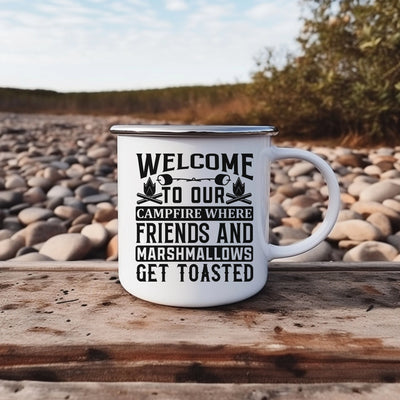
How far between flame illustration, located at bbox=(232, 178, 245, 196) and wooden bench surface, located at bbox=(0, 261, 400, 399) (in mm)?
184

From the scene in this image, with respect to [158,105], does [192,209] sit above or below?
below

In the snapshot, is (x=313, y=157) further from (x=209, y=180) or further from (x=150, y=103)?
(x=150, y=103)

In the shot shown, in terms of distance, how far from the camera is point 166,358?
0.69 meters

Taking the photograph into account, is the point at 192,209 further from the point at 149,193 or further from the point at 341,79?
the point at 341,79

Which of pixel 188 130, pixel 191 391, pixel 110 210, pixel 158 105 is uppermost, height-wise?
pixel 158 105

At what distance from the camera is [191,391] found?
0.65 meters

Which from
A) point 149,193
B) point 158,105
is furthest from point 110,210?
point 158,105

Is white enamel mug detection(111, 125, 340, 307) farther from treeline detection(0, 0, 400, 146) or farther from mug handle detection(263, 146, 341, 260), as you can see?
treeline detection(0, 0, 400, 146)

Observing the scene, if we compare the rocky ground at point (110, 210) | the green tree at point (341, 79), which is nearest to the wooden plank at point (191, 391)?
the rocky ground at point (110, 210)

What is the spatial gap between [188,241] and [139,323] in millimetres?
140

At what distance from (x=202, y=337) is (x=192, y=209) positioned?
187mm

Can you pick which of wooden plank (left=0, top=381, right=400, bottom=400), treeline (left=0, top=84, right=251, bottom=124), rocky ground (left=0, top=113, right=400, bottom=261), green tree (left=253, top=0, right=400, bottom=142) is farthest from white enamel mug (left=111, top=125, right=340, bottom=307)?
treeline (left=0, top=84, right=251, bottom=124)

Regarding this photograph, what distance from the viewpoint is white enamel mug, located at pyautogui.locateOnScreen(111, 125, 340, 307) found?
2.59 feet

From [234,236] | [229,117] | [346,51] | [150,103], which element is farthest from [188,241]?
[150,103]
